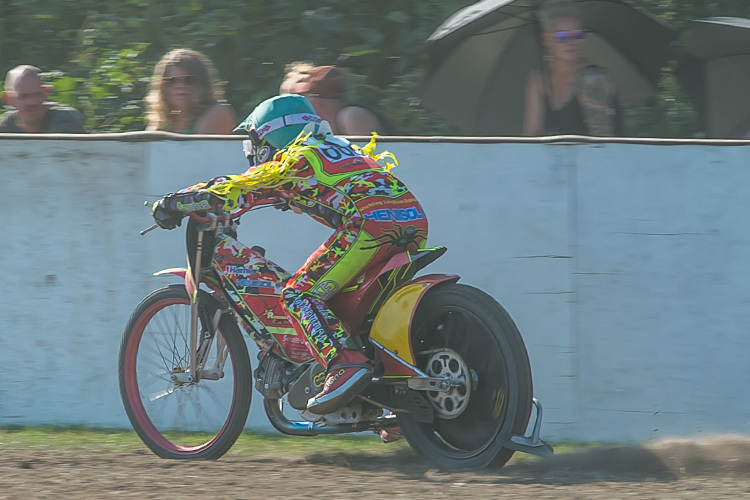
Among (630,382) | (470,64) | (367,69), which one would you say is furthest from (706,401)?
(367,69)

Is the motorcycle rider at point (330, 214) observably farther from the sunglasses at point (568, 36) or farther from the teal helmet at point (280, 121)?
the sunglasses at point (568, 36)

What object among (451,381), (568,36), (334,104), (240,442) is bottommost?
(240,442)

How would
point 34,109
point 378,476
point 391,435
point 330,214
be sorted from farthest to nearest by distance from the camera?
point 34,109 → point 391,435 → point 330,214 → point 378,476

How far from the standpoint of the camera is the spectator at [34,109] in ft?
25.6

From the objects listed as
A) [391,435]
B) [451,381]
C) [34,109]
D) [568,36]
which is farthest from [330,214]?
[34,109]

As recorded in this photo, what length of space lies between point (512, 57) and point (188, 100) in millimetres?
2323

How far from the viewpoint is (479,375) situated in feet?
17.8

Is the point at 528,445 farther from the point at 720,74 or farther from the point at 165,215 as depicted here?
the point at 720,74

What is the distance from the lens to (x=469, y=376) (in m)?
5.37

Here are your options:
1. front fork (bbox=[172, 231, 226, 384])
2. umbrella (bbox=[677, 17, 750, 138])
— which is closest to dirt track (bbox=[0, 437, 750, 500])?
front fork (bbox=[172, 231, 226, 384])

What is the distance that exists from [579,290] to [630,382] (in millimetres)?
555

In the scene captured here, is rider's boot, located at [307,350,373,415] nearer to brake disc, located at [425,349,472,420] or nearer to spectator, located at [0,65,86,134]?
brake disc, located at [425,349,472,420]

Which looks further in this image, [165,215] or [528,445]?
[165,215]

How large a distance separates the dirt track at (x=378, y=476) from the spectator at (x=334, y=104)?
2.02 m
